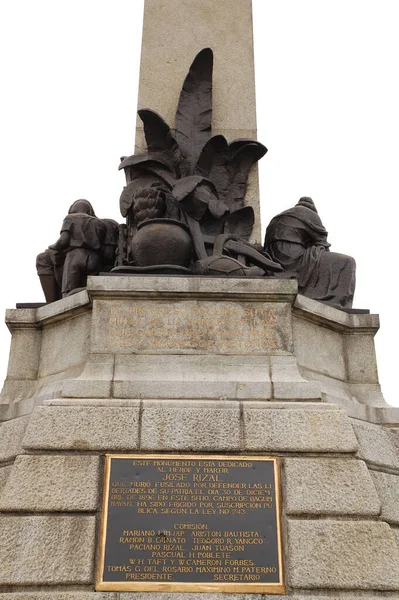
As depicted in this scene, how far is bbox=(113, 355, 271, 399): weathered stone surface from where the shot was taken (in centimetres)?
685

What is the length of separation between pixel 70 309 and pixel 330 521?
359 cm

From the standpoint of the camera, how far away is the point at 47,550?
19.2ft

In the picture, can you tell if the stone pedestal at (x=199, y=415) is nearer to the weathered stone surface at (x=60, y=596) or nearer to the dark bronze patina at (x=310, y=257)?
the weathered stone surface at (x=60, y=596)

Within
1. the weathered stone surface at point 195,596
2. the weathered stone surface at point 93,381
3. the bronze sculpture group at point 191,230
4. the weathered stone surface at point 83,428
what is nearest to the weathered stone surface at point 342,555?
the weathered stone surface at point 195,596

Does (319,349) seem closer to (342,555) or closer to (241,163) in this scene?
(342,555)

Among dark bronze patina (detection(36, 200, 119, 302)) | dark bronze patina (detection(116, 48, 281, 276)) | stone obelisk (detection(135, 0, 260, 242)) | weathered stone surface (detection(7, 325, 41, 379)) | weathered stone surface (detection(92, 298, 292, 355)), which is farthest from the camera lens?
stone obelisk (detection(135, 0, 260, 242))

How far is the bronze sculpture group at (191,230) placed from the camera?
8.26 meters

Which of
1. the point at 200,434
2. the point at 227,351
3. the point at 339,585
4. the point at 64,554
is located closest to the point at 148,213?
the point at 227,351

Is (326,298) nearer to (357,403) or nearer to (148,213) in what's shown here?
(357,403)

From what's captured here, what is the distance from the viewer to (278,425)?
21.5 feet

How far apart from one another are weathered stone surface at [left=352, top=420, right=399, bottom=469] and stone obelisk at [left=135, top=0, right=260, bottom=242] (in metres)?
3.86

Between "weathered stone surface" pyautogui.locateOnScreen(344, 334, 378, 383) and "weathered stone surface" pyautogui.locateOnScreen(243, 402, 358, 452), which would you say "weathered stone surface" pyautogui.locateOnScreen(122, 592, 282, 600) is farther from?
"weathered stone surface" pyautogui.locateOnScreen(344, 334, 378, 383)

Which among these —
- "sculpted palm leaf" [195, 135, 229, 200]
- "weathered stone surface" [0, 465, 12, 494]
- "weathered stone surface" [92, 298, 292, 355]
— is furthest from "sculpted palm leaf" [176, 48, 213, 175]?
"weathered stone surface" [0, 465, 12, 494]

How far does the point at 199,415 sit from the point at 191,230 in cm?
303
